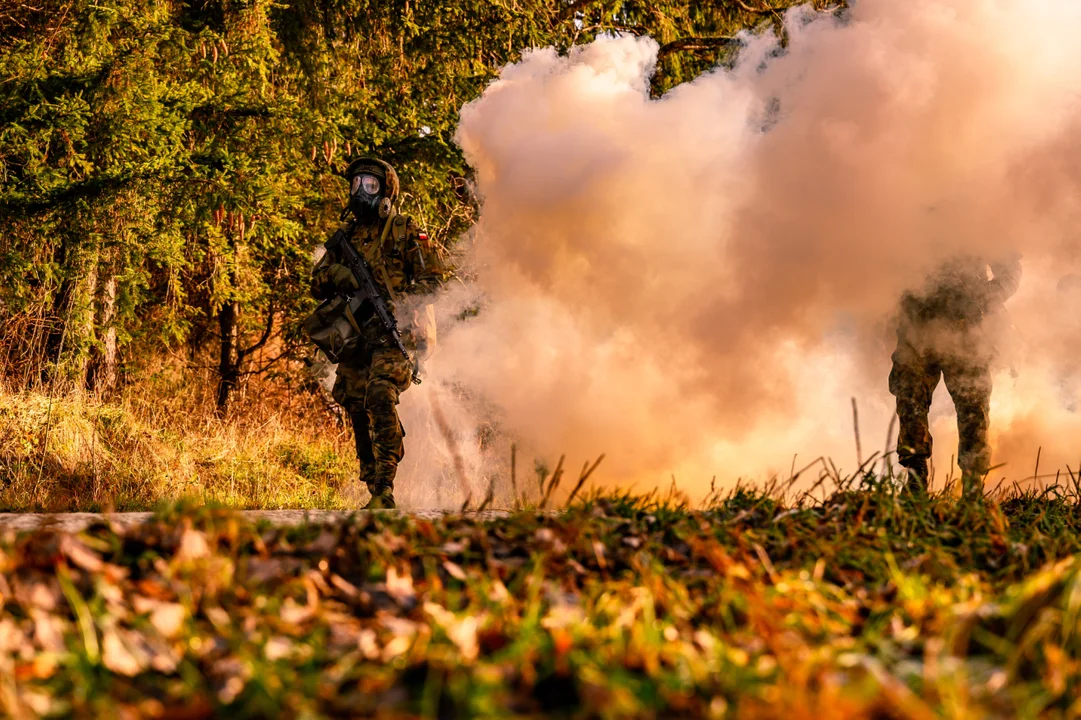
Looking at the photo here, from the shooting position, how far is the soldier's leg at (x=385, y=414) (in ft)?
26.8

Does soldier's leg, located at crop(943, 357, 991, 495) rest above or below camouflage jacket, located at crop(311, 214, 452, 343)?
below

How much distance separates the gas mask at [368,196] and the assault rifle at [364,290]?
0.21m

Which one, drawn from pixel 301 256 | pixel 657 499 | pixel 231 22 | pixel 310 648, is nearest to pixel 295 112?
pixel 231 22

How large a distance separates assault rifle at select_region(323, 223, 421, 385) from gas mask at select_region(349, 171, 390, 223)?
0.21 metres

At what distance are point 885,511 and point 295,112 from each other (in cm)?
802

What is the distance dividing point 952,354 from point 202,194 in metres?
6.10

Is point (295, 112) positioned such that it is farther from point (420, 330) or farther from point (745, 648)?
point (745, 648)

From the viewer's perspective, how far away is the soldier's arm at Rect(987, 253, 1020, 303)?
774 centimetres

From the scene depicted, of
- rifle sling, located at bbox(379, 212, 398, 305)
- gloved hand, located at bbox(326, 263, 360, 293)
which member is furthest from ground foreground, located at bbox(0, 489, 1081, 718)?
gloved hand, located at bbox(326, 263, 360, 293)

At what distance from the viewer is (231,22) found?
38.0 ft

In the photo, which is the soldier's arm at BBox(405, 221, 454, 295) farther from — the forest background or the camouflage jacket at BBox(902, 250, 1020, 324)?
the camouflage jacket at BBox(902, 250, 1020, 324)

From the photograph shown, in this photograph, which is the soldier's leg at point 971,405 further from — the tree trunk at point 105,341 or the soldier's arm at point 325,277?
the tree trunk at point 105,341

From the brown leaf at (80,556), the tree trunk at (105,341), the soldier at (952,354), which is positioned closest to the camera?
the brown leaf at (80,556)

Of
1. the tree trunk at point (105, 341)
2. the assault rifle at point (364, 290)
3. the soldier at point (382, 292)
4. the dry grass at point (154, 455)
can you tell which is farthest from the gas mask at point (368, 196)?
the tree trunk at point (105, 341)
